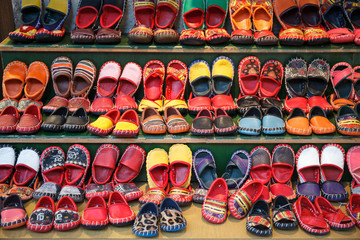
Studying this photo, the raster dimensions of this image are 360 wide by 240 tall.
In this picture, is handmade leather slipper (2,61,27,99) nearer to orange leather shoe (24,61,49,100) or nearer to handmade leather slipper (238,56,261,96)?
orange leather shoe (24,61,49,100)

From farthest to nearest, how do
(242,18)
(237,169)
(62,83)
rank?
(242,18) → (62,83) → (237,169)

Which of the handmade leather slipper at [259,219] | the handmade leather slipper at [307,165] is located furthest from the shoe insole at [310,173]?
the handmade leather slipper at [259,219]

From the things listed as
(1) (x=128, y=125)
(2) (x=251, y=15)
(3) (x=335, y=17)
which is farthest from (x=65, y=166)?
(3) (x=335, y=17)

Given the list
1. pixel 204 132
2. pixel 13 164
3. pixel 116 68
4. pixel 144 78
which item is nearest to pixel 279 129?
pixel 204 132

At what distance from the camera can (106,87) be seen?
9.35ft

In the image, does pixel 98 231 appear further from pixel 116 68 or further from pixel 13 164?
pixel 116 68

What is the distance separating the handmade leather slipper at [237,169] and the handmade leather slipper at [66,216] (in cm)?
98

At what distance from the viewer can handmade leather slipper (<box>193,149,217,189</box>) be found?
2.47 meters

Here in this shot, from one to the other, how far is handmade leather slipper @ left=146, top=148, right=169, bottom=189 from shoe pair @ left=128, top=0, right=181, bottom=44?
31.9 inches

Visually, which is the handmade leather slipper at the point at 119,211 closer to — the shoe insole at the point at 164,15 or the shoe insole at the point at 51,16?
the shoe insole at the point at 164,15

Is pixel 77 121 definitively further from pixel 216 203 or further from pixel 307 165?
pixel 307 165

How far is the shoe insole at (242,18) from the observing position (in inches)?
115

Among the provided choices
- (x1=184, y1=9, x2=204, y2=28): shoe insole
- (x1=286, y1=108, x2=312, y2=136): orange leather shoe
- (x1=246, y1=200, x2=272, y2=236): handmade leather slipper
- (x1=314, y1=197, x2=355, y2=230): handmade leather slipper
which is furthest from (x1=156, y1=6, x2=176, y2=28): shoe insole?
(x1=314, y1=197, x2=355, y2=230): handmade leather slipper

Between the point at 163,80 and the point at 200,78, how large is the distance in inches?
11.1
